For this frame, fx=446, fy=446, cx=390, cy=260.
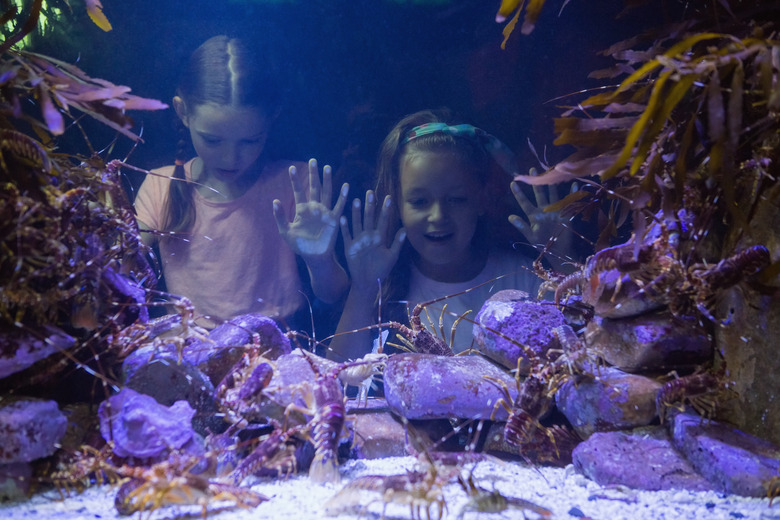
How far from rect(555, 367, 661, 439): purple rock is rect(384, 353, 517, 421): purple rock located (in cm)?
39

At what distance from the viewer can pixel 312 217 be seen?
15.5ft

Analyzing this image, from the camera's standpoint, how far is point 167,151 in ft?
17.1

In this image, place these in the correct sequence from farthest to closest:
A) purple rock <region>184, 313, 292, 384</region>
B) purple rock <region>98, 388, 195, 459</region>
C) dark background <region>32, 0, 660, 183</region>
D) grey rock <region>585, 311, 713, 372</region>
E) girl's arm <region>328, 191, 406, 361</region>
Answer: dark background <region>32, 0, 660, 183</region> < girl's arm <region>328, 191, 406, 361</region> < purple rock <region>184, 313, 292, 384</region> < grey rock <region>585, 311, 713, 372</region> < purple rock <region>98, 388, 195, 459</region>

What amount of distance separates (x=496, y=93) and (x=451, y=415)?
3739 millimetres

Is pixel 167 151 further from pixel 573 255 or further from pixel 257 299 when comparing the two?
pixel 573 255

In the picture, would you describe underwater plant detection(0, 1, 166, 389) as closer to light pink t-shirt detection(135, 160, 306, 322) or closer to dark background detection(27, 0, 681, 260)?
light pink t-shirt detection(135, 160, 306, 322)

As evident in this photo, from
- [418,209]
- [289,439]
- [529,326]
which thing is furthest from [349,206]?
[289,439]

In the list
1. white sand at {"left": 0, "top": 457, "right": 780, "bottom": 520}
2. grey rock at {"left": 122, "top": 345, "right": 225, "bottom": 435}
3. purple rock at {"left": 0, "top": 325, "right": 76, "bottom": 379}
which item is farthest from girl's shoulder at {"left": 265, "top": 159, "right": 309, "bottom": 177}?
white sand at {"left": 0, "top": 457, "right": 780, "bottom": 520}

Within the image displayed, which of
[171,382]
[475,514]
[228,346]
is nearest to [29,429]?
[171,382]

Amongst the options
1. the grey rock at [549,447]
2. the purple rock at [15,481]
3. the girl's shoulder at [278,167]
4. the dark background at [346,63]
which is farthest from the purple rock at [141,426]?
the dark background at [346,63]

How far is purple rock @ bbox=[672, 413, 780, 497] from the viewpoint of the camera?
1974mm

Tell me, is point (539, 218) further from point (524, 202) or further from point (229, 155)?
point (229, 155)

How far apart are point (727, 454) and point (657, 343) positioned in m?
0.67

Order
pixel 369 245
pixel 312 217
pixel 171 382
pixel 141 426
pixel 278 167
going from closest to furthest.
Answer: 1. pixel 141 426
2. pixel 171 382
3. pixel 312 217
4. pixel 369 245
5. pixel 278 167
